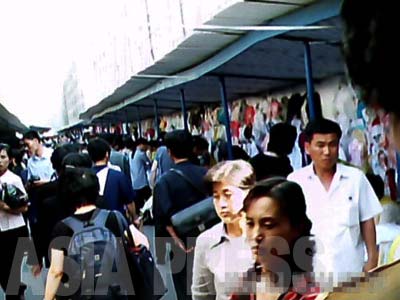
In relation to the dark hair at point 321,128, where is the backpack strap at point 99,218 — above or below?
below

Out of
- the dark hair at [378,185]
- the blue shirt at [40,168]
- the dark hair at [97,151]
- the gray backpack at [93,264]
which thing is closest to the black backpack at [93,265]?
the gray backpack at [93,264]

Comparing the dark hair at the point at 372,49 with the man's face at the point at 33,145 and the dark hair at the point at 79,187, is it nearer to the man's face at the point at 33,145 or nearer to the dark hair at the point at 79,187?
the dark hair at the point at 79,187

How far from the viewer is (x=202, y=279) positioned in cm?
288

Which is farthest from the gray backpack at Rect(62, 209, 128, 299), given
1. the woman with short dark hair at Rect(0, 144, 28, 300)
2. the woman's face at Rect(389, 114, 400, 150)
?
the woman's face at Rect(389, 114, 400, 150)

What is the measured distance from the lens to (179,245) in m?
4.43

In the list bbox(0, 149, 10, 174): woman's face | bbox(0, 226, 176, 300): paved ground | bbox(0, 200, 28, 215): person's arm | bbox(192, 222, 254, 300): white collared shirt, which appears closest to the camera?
bbox(192, 222, 254, 300): white collared shirt

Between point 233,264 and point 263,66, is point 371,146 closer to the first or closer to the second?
point 263,66

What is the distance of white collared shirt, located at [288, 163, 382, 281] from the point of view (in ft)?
11.3

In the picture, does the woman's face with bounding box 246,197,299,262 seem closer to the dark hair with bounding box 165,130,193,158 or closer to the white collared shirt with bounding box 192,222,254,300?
the white collared shirt with bounding box 192,222,254,300

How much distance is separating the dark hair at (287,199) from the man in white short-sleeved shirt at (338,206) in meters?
1.29

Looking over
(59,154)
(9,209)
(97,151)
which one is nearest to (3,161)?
(9,209)

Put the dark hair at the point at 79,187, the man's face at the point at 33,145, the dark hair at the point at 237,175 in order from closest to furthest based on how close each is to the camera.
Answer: the dark hair at the point at 237,175 → the dark hair at the point at 79,187 → the man's face at the point at 33,145

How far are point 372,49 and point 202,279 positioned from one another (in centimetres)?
215

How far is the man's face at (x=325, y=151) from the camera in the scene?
3622 millimetres
